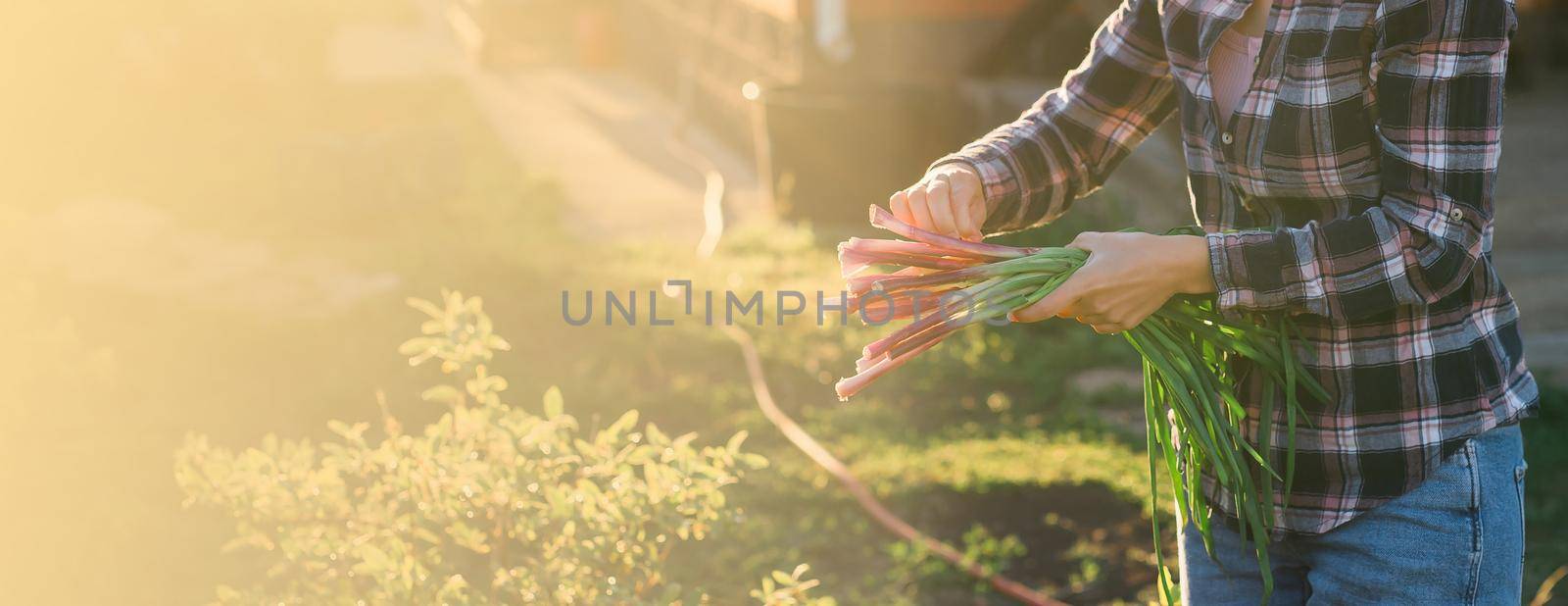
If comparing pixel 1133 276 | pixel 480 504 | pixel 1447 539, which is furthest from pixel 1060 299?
pixel 480 504

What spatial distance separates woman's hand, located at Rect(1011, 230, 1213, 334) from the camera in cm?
175

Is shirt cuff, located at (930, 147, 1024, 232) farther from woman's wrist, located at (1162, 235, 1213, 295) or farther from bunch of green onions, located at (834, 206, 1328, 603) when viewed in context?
woman's wrist, located at (1162, 235, 1213, 295)

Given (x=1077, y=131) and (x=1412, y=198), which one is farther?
(x=1077, y=131)

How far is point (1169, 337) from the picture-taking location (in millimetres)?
1959

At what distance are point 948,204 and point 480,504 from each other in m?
1.01

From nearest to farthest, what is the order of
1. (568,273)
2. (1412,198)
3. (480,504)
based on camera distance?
(1412,198)
(480,504)
(568,273)

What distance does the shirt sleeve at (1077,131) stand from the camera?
207 cm

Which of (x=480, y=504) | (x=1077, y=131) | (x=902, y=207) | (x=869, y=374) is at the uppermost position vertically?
(x=1077, y=131)

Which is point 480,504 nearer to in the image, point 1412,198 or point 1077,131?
point 1077,131

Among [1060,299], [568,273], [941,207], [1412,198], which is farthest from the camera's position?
[568,273]

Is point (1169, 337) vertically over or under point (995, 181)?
under

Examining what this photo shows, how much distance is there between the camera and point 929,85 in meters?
8.32

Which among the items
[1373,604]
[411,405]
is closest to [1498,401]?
[1373,604]

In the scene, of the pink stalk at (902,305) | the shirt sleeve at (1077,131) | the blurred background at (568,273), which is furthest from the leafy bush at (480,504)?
the shirt sleeve at (1077,131)
